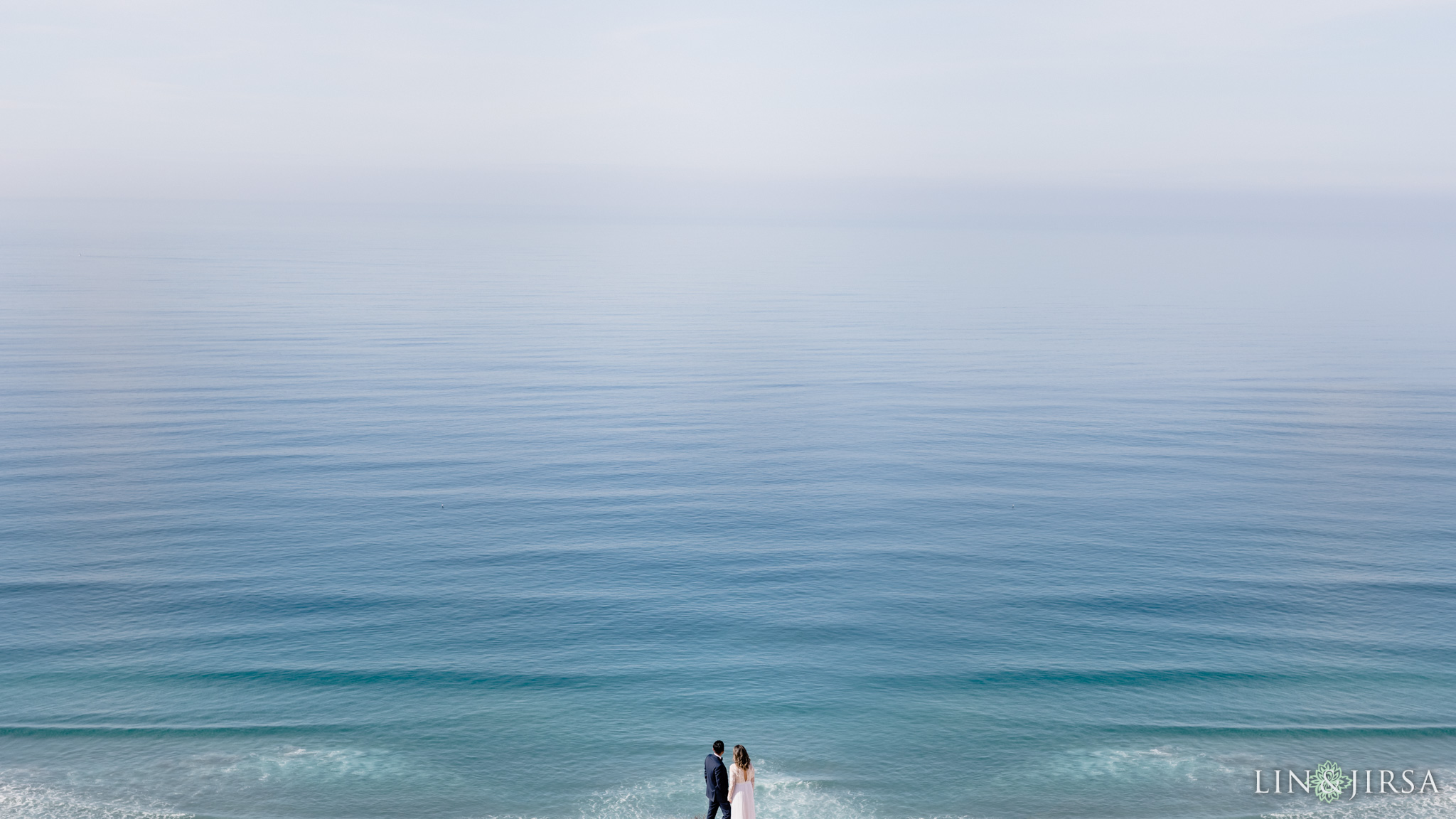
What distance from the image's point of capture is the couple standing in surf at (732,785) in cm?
2511

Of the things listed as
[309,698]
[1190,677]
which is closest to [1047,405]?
[1190,677]

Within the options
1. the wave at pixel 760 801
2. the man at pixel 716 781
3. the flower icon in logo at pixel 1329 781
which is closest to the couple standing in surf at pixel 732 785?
the man at pixel 716 781

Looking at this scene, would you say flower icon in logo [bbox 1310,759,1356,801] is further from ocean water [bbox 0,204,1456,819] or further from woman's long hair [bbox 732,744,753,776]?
woman's long hair [bbox 732,744,753,776]

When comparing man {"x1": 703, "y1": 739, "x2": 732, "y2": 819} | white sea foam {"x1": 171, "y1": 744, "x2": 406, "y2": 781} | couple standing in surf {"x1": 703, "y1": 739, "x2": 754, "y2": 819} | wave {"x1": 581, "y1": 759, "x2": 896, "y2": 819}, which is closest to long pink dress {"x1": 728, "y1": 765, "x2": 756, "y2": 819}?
couple standing in surf {"x1": 703, "y1": 739, "x2": 754, "y2": 819}

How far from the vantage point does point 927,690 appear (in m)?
44.2

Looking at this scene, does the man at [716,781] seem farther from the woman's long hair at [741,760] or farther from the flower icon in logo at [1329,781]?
the flower icon in logo at [1329,781]

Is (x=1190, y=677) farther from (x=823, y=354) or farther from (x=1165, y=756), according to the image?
(x=823, y=354)

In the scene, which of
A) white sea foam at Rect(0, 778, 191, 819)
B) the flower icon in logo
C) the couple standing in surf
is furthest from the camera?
the flower icon in logo

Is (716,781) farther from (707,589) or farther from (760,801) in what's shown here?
(707,589)

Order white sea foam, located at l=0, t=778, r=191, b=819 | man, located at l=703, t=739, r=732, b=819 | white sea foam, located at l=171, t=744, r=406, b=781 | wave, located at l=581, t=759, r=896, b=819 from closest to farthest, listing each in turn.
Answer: man, located at l=703, t=739, r=732, b=819 → white sea foam, located at l=0, t=778, r=191, b=819 → wave, located at l=581, t=759, r=896, b=819 → white sea foam, located at l=171, t=744, r=406, b=781

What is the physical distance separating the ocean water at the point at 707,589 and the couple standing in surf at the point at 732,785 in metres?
7.32

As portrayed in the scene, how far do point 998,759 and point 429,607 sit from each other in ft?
87.8

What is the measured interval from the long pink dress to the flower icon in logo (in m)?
20.3

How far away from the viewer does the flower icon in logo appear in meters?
34.7
